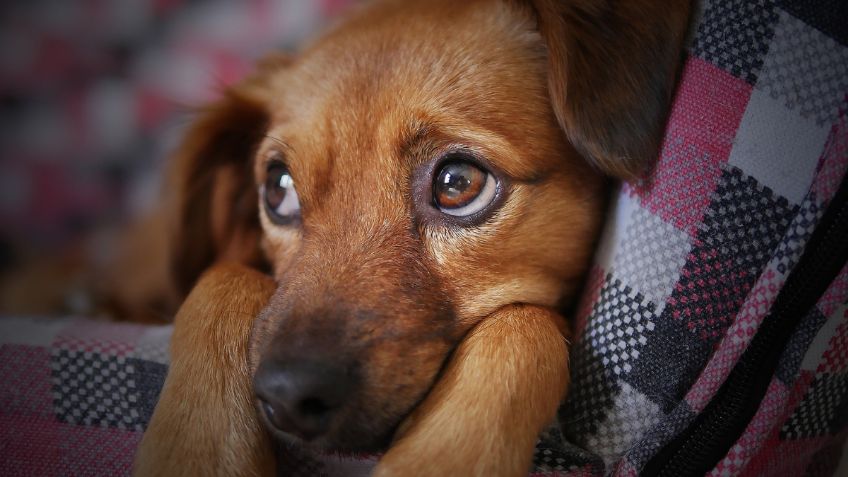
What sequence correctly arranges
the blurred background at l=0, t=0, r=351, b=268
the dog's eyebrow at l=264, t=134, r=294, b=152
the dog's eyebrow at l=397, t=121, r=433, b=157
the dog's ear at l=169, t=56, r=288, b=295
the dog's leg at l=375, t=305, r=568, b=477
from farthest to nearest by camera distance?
the blurred background at l=0, t=0, r=351, b=268
the dog's ear at l=169, t=56, r=288, b=295
the dog's eyebrow at l=264, t=134, r=294, b=152
the dog's eyebrow at l=397, t=121, r=433, b=157
the dog's leg at l=375, t=305, r=568, b=477

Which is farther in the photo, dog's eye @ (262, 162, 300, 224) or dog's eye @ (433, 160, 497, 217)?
dog's eye @ (262, 162, 300, 224)

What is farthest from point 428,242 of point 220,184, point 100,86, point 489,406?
point 100,86

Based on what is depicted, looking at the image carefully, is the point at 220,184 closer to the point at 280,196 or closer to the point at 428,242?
the point at 280,196

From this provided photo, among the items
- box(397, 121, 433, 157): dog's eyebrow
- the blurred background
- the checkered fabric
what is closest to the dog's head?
box(397, 121, 433, 157): dog's eyebrow

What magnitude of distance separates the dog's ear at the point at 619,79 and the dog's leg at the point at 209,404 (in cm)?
80

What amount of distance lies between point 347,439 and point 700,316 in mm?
650

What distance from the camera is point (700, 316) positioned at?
1052 mm

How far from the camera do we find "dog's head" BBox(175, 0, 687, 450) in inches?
42.4

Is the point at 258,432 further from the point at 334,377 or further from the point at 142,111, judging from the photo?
the point at 142,111

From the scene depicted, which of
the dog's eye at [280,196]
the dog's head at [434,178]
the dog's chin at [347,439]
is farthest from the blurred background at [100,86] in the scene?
the dog's chin at [347,439]

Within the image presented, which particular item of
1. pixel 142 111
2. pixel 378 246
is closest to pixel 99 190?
pixel 142 111

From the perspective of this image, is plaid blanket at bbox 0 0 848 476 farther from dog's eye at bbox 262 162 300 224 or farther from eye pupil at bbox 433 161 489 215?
dog's eye at bbox 262 162 300 224

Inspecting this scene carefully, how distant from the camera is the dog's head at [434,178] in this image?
1076 millimetres

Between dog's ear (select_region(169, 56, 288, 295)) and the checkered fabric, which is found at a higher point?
the checkered fabric
